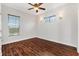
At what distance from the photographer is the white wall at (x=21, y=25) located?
13.8 ft

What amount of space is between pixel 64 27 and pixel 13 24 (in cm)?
356

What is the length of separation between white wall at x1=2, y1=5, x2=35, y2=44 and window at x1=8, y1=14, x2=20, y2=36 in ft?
0.88

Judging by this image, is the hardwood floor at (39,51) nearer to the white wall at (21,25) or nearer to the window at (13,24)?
the white wall at (21,25)

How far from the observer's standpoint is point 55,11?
16.1 feet

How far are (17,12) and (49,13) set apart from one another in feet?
8.12

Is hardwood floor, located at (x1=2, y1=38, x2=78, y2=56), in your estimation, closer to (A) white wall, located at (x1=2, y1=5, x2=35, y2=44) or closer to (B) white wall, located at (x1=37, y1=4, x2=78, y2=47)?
(B) white wall, located at (x1=37, y1=4, x2=78, y2=47)

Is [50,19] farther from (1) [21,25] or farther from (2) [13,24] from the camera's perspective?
(2) [13,24]

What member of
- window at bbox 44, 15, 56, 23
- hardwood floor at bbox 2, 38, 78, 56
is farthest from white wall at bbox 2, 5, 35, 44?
window at bbox 44, 15, 56, 23

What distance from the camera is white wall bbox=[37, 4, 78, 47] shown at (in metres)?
3.71

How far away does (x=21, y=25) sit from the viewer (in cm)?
564

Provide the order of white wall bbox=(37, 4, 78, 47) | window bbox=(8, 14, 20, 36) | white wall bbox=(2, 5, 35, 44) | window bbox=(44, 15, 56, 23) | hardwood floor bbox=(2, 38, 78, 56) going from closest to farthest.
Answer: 1. hardwood floor bbox=(2, 38, 78, 56)
2. white wall bbox=(37, 4, 78, 47)
3. white wall bbox=(2, 5, 35, 44)
4. window bbox=(8, 14, 20, 36)
5. window bbox=(44, 15, 56, 23)

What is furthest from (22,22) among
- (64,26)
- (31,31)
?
(64,26)

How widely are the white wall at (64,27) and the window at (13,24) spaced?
2369mm

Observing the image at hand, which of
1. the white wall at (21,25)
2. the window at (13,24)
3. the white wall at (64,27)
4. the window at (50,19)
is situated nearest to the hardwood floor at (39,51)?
the white wall at (64,27)
